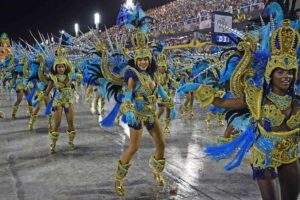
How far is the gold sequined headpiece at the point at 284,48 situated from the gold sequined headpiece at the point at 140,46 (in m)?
2.54

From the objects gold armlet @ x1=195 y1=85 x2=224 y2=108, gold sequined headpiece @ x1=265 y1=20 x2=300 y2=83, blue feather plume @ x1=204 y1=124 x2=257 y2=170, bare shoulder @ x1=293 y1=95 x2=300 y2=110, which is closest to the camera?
gold sequined headpiece @ x1=265 y1=20 x2=300 y2=83

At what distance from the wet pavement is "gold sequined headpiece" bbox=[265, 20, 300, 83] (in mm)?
2560

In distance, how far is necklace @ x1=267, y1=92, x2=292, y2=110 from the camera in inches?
156

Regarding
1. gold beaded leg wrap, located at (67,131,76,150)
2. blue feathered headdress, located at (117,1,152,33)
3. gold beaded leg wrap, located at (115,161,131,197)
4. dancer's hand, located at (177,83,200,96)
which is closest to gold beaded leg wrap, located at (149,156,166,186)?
gold beaded leg wrap, located at (115,161,131,197)

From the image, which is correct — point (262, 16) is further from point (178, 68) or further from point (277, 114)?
point (178, 68)

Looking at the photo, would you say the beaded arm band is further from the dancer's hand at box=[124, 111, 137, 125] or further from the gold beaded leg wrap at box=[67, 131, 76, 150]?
the gold beaded leg wrap at box=[67, 131, 76, 150]

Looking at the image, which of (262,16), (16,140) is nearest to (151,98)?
(262,16)

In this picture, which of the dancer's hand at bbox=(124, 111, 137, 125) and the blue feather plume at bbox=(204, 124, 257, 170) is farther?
the dancer's hand at bbox=(124, 111, 137, 125)

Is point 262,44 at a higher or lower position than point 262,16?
lower

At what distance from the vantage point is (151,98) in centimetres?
620

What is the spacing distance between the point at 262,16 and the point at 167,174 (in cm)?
338

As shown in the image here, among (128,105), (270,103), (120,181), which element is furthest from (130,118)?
(270,103)

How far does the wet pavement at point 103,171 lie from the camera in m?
6.16

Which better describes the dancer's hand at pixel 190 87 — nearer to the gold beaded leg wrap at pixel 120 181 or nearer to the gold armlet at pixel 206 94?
the gold armlet at pixel 206 94
